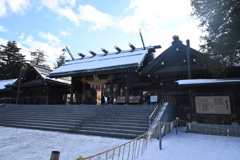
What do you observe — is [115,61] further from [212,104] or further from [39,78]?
[39,78]

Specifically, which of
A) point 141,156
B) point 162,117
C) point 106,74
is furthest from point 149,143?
point 106,74

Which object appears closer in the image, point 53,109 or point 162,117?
point 162,117

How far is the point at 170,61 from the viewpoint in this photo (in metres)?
13.0

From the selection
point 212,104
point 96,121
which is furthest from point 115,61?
point 212,104

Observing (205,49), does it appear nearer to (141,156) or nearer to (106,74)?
(141,156)

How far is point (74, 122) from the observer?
401 inches

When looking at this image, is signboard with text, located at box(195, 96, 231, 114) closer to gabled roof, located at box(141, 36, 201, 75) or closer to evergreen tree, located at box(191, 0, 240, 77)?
evergreen tree, located at box(191, 0, 240, 77)

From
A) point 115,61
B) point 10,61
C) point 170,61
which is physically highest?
point 10,61

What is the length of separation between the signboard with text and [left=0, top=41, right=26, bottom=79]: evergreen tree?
37652mm

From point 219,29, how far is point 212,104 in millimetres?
4878

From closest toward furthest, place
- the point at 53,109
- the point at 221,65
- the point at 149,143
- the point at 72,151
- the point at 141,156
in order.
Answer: the point at 141,156 → the point at 72,151 → the point at 149,143 → the point at 221,65 → the point at 53,109

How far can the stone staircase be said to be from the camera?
26.6 feet

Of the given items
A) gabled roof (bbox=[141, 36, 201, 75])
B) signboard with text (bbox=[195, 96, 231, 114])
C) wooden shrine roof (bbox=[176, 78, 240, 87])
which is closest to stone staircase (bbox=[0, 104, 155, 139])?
wooden shrine roof (bbox=[176, 78, 240, 87])

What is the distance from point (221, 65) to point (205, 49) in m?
1.24
